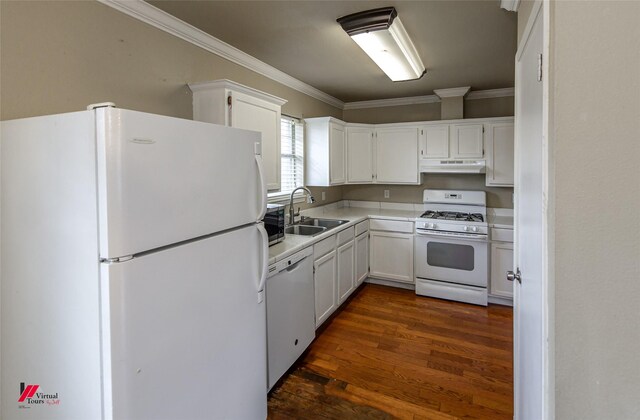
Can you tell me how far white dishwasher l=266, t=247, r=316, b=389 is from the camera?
2.05m

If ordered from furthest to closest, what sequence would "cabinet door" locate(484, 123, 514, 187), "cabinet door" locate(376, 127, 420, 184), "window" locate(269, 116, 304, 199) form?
"cabinet door" locate(376, 127, 420, 184)
"cabinet door" locate(484, 123, 514, 187)
"window" locate(269, 116, 304, 199)

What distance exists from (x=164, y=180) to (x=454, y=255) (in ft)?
10.5

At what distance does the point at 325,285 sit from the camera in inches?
115

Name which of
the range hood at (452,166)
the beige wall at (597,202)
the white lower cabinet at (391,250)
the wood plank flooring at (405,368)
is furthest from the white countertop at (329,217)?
the beige wall at (597,202)

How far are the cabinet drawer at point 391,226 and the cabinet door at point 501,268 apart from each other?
2.97ft

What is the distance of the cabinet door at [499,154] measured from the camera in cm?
358

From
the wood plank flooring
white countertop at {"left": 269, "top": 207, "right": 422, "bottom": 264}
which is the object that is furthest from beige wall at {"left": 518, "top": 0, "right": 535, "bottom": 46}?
the wood plank flooring

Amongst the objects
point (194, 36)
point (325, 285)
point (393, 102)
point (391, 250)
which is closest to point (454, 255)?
point (391, 250)

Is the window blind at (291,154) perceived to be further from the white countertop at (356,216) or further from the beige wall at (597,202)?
the beige wall at (597,202)

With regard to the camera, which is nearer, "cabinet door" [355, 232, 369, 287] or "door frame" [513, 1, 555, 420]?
"door frame" [513, 1, 555, 420]

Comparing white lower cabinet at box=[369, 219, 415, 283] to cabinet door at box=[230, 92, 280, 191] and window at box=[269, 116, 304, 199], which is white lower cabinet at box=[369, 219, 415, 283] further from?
cabinet door at box=[230, 92, 280, 191]

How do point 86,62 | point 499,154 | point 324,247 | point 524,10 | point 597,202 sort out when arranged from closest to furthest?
point 597,202
point 524,10
point 86,62
point 324,247
point 499,154

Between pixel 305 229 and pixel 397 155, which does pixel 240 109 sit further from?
pixel 397 155

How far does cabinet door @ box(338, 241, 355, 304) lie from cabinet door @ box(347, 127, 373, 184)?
1.11 meters
